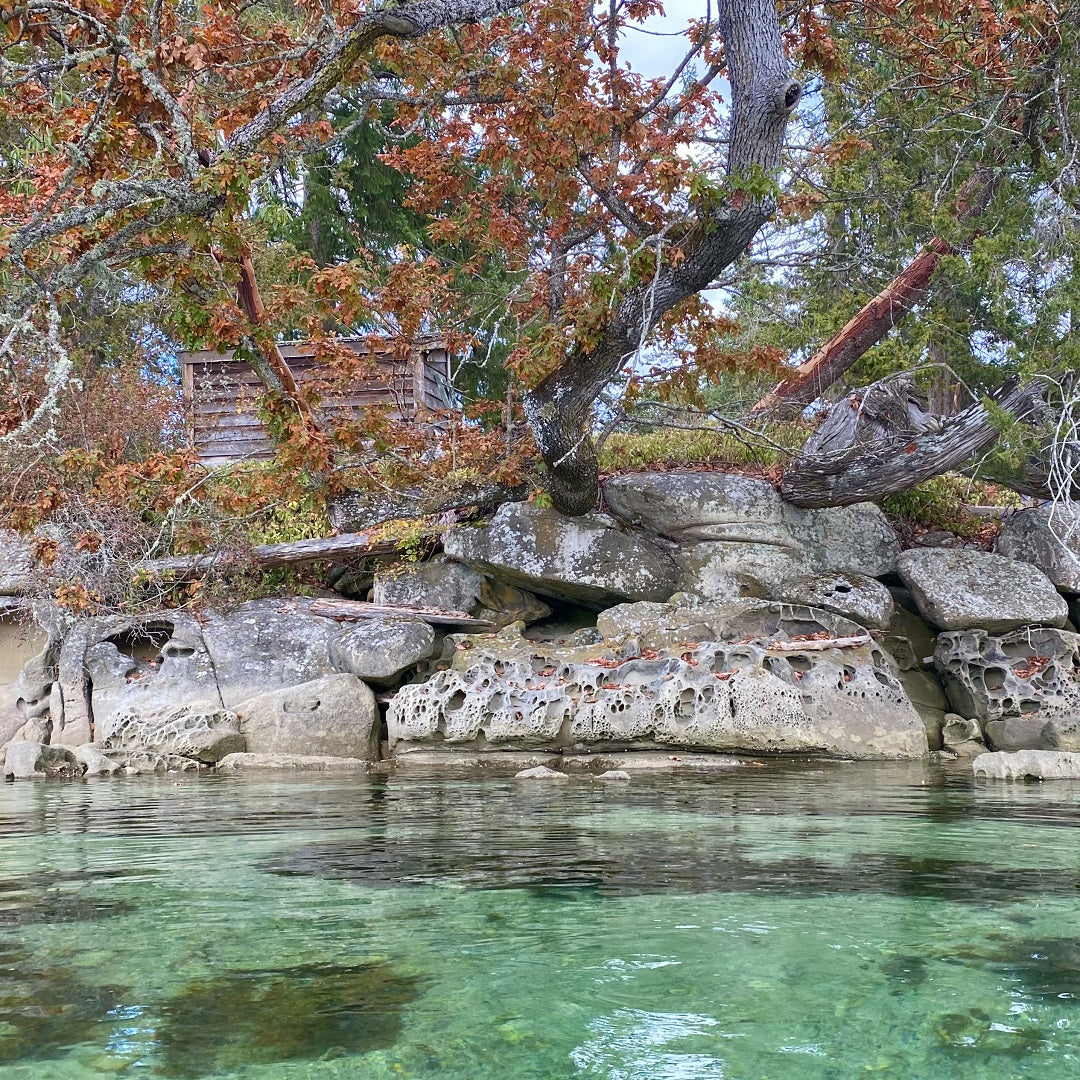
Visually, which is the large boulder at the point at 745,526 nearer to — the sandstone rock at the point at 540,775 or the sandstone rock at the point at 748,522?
the sandstone rock at the point at 748,522

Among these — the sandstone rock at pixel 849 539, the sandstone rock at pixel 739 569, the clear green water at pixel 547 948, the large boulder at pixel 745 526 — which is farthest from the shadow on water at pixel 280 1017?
A: the sandstone rock at pixel 849 539

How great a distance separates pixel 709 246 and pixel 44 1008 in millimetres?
8319

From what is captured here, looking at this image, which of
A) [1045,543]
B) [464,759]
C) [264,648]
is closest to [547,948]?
[464,759]

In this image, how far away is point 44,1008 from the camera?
2.79 metres

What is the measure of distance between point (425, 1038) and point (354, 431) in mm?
8487

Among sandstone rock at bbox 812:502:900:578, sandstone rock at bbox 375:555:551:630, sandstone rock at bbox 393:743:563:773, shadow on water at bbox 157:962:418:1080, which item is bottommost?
sandstone rock at bbox 393:743:563:773

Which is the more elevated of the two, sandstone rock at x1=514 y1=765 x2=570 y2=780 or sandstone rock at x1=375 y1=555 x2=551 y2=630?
sandstone rock at x1=375 y1=555 x2=551 y2=630

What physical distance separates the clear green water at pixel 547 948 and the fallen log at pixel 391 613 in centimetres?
688

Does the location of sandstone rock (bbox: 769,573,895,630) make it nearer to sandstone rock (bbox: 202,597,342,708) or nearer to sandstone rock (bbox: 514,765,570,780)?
sandstone rock (bbox: 514,765,570,780)

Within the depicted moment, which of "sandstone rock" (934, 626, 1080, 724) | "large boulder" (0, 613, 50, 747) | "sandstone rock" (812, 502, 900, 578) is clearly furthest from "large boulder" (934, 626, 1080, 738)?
"large boulder" (0, 613, 50, 747)

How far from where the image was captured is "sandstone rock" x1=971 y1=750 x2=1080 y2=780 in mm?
8961

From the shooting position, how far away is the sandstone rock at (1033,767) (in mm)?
8961

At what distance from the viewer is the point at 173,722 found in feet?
37.8

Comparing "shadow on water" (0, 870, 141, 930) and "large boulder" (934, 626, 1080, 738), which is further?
"large boulder" (934, 626, 1080, 738)
